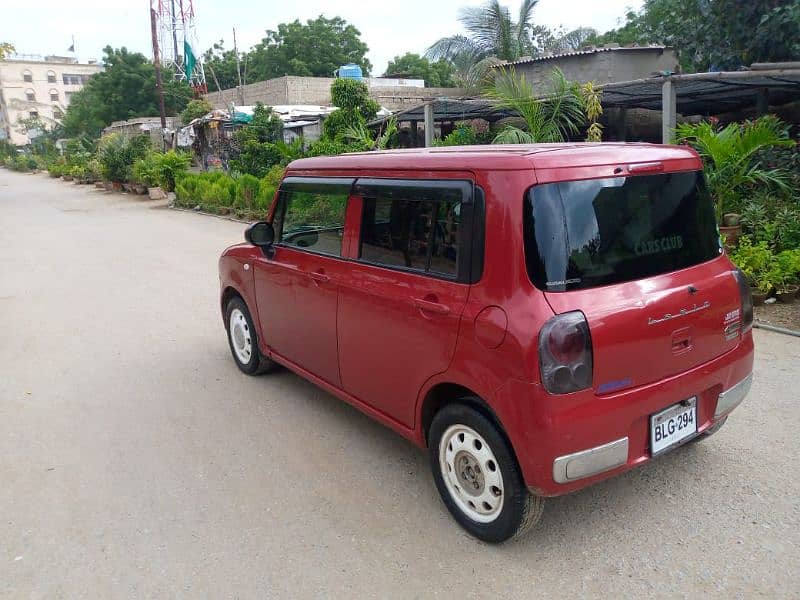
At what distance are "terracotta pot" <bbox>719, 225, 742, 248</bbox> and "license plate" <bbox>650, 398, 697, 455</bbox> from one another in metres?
4.82

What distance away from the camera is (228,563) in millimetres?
3039

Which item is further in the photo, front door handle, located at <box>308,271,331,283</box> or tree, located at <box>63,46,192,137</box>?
tree, located at <box>63,46,192,137</box>

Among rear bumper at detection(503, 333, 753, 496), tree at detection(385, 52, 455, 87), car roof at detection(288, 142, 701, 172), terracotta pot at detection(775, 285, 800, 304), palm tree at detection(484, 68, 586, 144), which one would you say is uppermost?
tree at detection(385, 52, 455, 87)

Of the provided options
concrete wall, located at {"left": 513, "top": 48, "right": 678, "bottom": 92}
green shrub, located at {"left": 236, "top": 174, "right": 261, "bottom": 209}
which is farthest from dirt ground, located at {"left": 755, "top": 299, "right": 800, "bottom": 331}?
green shrub, located at {"left": 236, "top": 174, "right": 261, "bottom": 209}

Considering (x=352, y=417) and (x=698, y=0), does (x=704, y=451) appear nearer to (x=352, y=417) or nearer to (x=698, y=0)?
(x=352, y=417)

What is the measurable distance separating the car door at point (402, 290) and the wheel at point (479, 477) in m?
0.26

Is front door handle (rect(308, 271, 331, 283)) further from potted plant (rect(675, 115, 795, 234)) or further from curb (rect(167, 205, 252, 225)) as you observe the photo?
curb (rect(167, 205, 252, 225))

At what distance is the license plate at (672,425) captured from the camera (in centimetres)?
294

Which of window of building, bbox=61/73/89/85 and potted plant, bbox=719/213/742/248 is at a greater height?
window of building, bbox=61/73/89/85

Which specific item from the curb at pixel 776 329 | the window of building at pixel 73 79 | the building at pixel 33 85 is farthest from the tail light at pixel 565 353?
the window of building at pixel 73 79

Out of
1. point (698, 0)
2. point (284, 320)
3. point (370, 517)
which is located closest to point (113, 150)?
point (698, 0)

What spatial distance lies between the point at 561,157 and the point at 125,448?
11.0ft

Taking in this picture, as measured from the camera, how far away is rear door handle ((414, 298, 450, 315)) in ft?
9.97

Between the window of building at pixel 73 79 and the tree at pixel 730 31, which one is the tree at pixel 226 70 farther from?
the window of building at pixel 73 79
